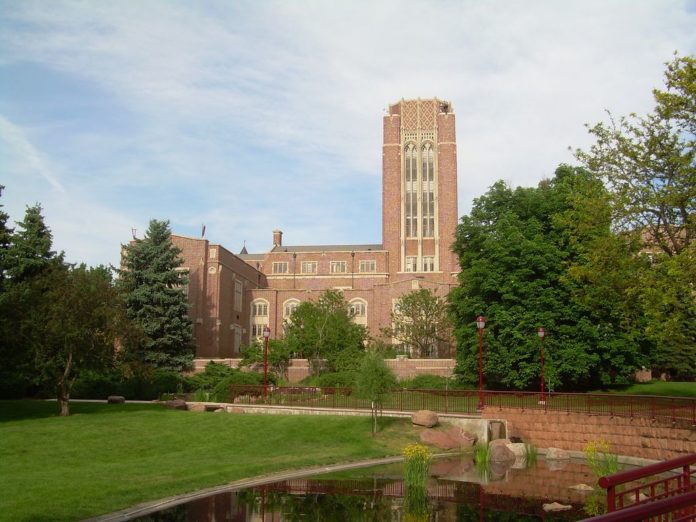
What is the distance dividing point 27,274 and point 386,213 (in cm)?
4482

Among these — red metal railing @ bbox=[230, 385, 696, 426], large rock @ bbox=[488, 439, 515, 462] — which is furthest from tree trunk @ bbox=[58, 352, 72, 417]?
large rock @ bbox=[488, 439, 515, 462]

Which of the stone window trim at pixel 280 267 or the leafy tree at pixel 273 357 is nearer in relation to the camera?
the leafy tree at pixel 273 357

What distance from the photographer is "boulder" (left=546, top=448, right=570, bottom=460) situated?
2534 centimetres

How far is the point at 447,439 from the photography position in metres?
26.1

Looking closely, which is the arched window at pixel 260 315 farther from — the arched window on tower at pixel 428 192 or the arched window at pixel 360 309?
the arched window on tower at pixel 428 192

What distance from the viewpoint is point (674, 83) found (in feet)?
71.0

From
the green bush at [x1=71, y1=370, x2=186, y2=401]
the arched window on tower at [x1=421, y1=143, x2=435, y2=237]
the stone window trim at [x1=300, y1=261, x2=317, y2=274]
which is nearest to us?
the green bush at [x1=71, y1=370, x2=186, y2=401]

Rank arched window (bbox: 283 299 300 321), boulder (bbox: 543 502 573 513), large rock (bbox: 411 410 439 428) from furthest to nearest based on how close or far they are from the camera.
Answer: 1. arched window (bbox: 283 299 300 321)
2. large rock (bbox: 411 410 439 428)
3. boulder (bbox: 543 502 573 513)

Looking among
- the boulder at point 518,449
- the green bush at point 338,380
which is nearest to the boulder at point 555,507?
the boulder at point 518,449

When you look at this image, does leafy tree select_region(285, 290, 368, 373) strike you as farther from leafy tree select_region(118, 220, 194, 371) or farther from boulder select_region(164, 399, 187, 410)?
boulder select_region(164, 399, 187, 410)

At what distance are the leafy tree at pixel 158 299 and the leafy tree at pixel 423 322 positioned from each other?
17735 millimetres

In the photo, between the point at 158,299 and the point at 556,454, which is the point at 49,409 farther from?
the point at 556,454

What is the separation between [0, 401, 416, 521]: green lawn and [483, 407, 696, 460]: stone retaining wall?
506cm

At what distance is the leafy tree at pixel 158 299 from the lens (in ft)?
170
